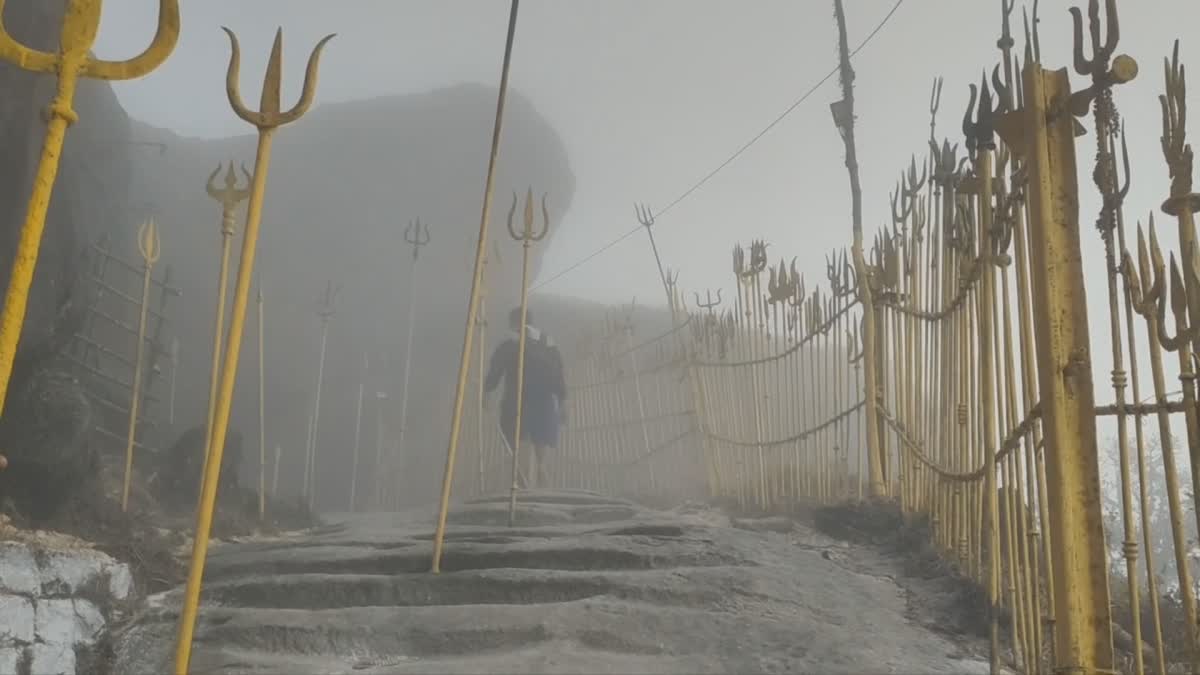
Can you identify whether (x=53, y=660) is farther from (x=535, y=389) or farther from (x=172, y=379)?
(x=172, y=379)

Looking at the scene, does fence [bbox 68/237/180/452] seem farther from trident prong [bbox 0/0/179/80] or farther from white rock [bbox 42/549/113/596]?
trident prong [bbox 0/0/179/80]

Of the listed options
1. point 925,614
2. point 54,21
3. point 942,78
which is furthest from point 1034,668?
point 54,21

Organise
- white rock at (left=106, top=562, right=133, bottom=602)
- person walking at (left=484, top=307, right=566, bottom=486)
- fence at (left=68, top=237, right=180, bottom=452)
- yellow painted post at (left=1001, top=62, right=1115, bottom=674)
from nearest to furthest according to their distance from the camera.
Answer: yellow painted post at (left=1001, top=62, right=1115, bottom=674) < white rock at (left=106, top=562, right=133, bottom=602) < fence at (left=68, top=237, right=180, bottom=452) < person walking at (left=484, top=307, right=566, bottom=486)

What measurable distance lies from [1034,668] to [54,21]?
6.03m

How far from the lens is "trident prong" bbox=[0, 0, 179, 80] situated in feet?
4.98

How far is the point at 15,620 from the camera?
2.84m

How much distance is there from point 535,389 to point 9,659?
17.7ft

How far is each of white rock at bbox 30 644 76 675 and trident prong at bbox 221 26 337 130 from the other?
2076 mm

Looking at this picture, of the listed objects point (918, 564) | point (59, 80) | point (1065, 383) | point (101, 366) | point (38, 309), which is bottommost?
point (918, 564)

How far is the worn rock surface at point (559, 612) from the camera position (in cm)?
261

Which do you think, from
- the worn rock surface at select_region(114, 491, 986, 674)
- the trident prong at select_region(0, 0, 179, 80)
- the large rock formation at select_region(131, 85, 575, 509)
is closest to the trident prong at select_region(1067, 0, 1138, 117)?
the worn rock surface at select_region(114, 491, 986, 674)

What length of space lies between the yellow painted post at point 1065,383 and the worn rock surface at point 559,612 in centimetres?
91

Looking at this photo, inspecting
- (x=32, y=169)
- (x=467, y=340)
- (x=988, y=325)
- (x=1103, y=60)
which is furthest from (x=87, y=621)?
(x=1103, y=60)

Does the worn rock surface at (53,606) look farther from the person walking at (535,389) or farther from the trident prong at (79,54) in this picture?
the person walking at (535,389)
